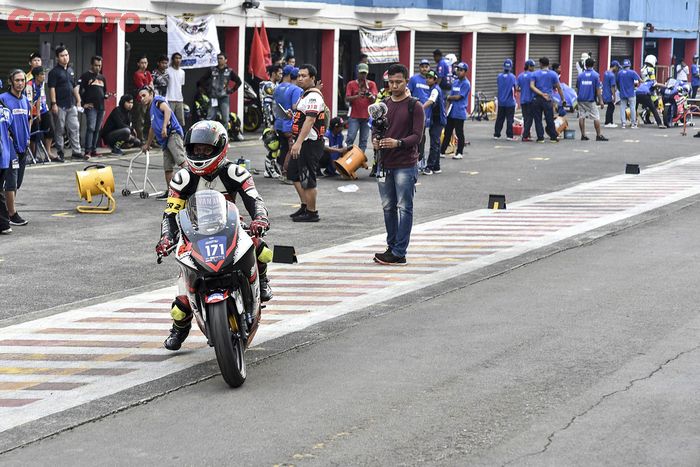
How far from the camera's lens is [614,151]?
1071 inches

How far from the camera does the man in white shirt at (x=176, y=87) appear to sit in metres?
25.6

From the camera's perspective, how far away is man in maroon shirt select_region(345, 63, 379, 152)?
2145cm

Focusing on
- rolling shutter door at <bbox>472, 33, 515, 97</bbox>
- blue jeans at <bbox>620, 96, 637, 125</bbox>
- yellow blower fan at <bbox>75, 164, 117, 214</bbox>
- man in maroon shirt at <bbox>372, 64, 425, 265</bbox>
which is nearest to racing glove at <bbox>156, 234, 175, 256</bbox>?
man in maroon shirt at <bbox>372, 64, 425, 265</bbox>

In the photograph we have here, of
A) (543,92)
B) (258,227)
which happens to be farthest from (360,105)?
(258,227)

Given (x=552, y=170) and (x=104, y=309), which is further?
(x=552, y=170)

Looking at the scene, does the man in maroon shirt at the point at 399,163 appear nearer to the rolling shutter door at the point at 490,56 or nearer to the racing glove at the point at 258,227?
Answer: the racing glove at the point at 258,227

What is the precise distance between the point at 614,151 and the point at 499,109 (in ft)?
11.1

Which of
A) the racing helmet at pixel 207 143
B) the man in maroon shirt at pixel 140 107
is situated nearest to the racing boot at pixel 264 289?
the racing helmet at pixel 207 143

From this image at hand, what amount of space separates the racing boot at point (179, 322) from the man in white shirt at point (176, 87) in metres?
16.9

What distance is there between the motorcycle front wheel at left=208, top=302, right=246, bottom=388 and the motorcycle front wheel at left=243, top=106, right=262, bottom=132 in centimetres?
2295

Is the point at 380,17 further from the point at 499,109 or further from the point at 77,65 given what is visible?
the point at 77,65

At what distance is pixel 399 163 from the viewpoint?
1273cm

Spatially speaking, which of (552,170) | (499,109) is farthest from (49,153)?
(499,109)
